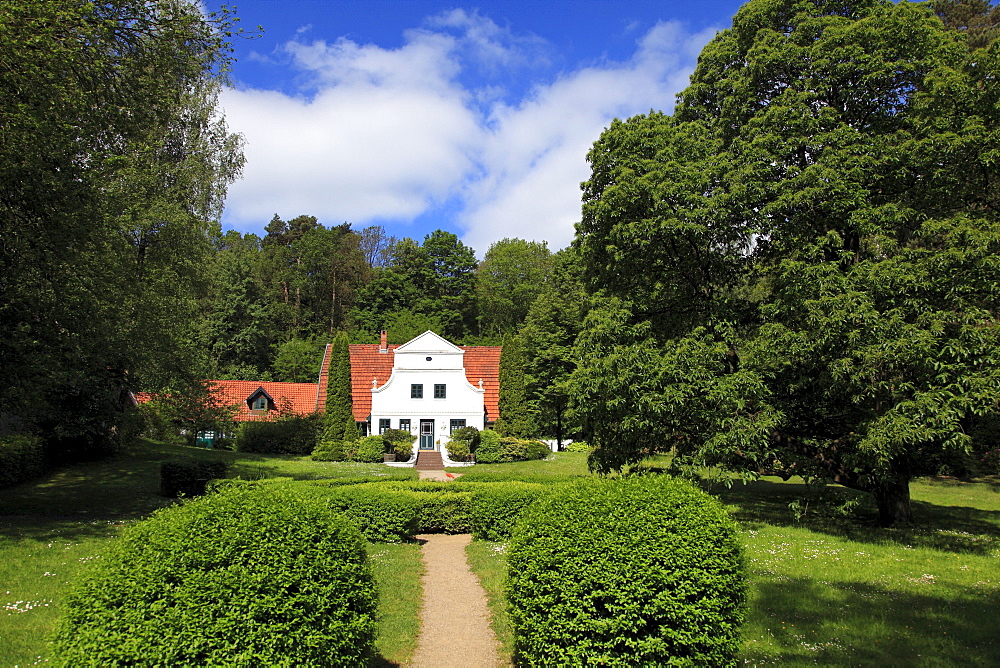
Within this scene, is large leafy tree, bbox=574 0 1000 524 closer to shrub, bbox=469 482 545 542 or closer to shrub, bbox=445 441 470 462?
shrub, bbox=469 482 545 542

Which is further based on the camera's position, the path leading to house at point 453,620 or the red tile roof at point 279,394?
the red tile roof at point 279,394

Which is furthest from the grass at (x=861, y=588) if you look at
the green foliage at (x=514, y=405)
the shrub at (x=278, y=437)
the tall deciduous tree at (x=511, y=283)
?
the tall deciduous tree at (x=511, y=283)

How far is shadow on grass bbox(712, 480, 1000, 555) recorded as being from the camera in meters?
13.3

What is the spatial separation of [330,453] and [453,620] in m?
28.3

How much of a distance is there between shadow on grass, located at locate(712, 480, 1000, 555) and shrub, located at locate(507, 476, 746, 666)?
597 centimetres

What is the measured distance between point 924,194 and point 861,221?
204 centimetres

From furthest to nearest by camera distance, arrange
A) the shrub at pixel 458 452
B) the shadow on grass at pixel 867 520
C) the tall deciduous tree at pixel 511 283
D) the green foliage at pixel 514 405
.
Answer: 1. the tall deciduous tree at pixel 511 283
2. the green foliage at pixel 514 405
3. the shrub at pixel 458 452
4. the shadow on grass at pixel 867 520

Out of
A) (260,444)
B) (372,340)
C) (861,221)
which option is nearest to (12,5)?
(861,221)

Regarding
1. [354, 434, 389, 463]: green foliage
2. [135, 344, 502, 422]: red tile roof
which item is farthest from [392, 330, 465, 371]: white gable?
[354, 434, 389, 463]: green foliage

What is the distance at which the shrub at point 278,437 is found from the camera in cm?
3797

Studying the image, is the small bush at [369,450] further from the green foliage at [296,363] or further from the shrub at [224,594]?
the shrub at [224,594]

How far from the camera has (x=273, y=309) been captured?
209 ft

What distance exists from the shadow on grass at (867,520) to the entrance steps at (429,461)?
17.7 metres

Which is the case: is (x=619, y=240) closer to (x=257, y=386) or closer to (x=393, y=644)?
(x=393, y=644)
